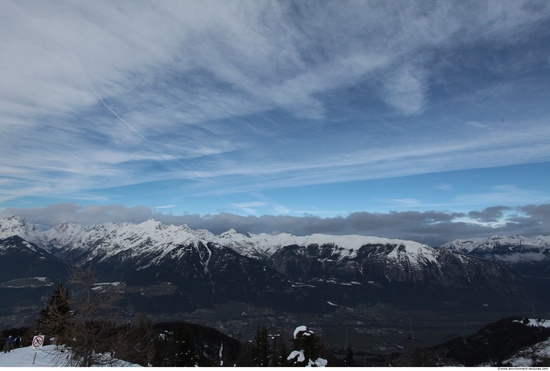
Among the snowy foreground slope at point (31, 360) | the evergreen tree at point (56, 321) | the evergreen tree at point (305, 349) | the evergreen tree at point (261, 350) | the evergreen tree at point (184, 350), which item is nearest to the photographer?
the evergreen tree at point (56, 321)

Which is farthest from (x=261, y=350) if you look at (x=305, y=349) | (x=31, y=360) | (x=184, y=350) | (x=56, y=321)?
(x=56, y=321)

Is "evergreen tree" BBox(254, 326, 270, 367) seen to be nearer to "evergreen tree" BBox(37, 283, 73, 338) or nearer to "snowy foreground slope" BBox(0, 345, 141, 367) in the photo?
"evergreen tree" BBox(37, 283, 73, 338)

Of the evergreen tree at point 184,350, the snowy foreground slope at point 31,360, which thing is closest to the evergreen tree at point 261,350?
the evergreen tree at point 184,350

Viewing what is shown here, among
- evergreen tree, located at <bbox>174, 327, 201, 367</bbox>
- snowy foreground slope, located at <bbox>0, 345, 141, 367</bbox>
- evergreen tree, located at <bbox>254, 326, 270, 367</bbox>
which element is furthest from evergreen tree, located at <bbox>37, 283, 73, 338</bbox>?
evergreen tree, located at <bbox>254, 326, 270, 367</bbox>

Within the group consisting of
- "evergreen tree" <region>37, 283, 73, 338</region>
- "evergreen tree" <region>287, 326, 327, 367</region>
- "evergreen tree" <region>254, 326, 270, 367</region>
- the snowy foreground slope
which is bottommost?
"evergreen tree" <region>254, 326, 270, 367</region>

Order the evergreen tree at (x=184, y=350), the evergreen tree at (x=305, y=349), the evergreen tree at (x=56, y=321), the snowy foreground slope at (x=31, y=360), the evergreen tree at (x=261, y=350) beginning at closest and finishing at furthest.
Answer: the evergreen tree at (x=56, y=321)
the snowy foreground slope at (x=31, y=360)
the evergreen tree at (x=305, y=349)
the evergreen tree at (x=184, y=350)
the evergreen tree at (x=261, y=350)

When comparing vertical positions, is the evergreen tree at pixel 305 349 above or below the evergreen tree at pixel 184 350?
above

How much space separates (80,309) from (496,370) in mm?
33127

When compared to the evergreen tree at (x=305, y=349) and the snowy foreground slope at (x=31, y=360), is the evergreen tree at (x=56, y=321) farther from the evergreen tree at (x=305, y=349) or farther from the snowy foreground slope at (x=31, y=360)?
the evergreen tree at (x=305, y=349)

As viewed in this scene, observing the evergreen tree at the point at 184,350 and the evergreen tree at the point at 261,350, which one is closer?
the evergreen tree at the point at 184,350

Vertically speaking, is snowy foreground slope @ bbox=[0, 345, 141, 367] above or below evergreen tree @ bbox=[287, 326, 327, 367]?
below

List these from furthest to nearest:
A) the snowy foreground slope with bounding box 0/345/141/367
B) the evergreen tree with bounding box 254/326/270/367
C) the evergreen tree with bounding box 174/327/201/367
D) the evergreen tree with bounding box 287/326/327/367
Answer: the evergreen tree with bounding box 254/326/270/367, the evergreen tree with bounding box 174/327/201/367, the evergreen tree with bounding box 287/326/327/367, the snowy foreground slope with bounding box 0/345/141/367

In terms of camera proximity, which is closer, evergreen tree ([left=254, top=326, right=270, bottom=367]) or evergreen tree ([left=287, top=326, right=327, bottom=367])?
evergreen tree ([left=287, top=326, right=327, bottom=367])

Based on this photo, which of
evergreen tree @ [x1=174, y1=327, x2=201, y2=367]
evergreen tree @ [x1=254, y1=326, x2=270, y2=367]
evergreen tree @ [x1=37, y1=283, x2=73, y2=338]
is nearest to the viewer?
evergreen tree @ [x1=37, y1=283, x2=73, y2=338]
